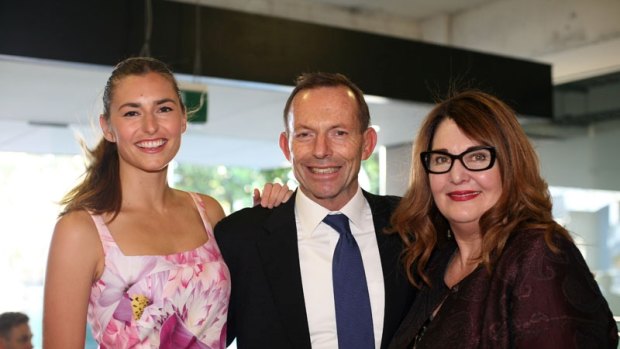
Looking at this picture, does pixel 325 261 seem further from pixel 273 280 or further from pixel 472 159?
pixel 472 159

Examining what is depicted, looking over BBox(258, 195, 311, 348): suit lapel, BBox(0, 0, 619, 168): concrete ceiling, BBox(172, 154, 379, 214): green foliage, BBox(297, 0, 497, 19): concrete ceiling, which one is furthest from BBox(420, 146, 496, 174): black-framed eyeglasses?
BBox(297, 0, 497, 19): concrete ceiling

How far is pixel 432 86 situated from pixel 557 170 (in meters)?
1.46

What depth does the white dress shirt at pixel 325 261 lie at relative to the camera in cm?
227

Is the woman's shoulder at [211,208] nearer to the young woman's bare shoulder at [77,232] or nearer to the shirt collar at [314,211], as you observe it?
the shirt collar at [314,211]

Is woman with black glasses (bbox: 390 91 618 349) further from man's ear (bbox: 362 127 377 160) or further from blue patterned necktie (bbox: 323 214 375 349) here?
man's ear (bbox: 362 127 377 160)

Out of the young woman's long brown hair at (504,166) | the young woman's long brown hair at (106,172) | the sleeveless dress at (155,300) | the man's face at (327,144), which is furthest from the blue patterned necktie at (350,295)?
the young woman's long brown hair at (106,172)

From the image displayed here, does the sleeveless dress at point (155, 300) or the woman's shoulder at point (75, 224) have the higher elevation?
the woman's shoulder at point (75, 224)

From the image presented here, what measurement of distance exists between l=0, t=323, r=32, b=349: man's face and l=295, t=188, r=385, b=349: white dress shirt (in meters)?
2.69

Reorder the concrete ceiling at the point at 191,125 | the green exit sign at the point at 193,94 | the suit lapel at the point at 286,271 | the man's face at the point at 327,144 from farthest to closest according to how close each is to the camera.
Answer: the concrete ceiling at the point at 191,125 < the green exit sign at the point at 193,94 < the man's face at the point at 327,144 < the suit lapel at the point at 286,271

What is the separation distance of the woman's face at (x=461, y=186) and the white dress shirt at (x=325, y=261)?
379 millimetres

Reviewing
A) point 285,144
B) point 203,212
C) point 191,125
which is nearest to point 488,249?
point 285,144

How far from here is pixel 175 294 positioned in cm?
224

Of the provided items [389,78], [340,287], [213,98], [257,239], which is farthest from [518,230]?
[213,98]

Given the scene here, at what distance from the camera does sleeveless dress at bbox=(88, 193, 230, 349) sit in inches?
85.7
